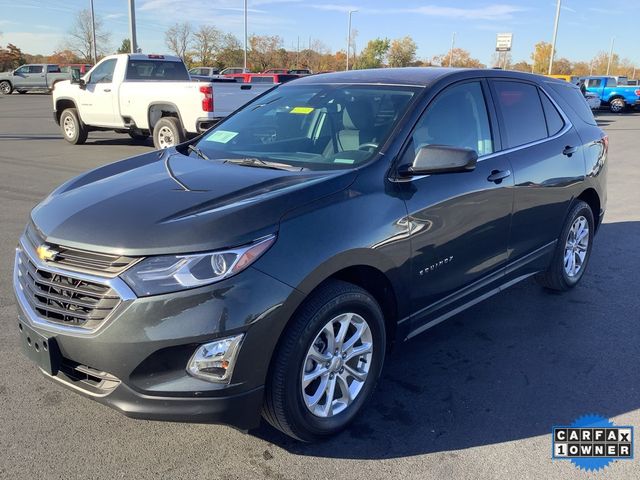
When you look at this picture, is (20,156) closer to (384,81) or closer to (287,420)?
(384,81)

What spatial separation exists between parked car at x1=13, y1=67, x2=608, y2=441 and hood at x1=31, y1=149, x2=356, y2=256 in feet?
0.03

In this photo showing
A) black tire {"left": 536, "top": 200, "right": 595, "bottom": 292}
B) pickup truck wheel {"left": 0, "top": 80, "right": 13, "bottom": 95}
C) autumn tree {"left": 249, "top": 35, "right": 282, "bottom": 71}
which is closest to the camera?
black tire {"left": 536, "top": 200, "right": 595, "bottom": 292}

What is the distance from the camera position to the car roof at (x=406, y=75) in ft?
12.2

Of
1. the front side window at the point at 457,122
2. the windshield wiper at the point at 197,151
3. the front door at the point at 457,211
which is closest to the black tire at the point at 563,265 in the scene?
the front door at the point at 457,211

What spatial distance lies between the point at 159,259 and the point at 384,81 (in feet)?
6.94

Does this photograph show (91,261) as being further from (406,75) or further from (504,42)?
(504,42)

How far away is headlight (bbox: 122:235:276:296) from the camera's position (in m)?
2.36

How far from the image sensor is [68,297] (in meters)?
2.54

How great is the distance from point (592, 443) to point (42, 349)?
2.75 m

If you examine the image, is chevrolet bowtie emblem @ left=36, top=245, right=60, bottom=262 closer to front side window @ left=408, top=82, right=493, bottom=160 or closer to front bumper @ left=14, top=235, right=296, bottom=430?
front bumper @ left=14, top=235, right=296, bottom=430

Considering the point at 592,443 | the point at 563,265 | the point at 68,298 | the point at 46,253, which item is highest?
the point at 46,253

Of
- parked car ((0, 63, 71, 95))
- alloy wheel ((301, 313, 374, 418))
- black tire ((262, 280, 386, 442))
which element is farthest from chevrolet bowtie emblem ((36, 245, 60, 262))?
parked car ((0, 63, 71, 95))

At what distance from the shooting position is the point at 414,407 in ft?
10.6

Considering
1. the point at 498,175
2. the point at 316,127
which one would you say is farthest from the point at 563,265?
the point at 316,127
